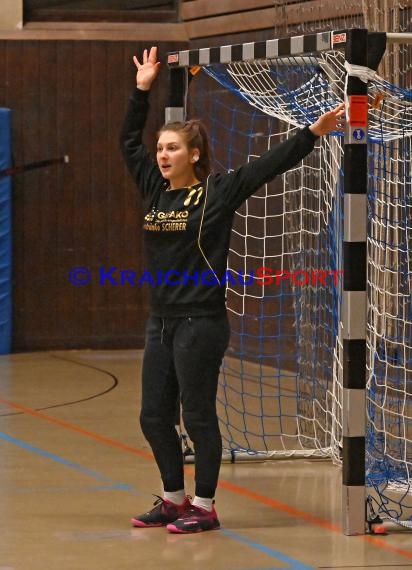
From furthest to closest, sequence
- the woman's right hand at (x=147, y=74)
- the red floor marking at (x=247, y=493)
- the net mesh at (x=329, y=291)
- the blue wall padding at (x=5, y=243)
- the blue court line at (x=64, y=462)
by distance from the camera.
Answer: the blue wall padding at (x=5, y=243) → the net mesh at (x=329, y=291) → the blue court line at (x=64, y=462) → the woman's right hand at (x=147, y=74) → the red floor marking at (x=247, y=493)

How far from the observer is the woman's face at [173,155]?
220 inches

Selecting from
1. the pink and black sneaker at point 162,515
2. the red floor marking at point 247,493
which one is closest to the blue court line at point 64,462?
the red floor marking at point 247,493

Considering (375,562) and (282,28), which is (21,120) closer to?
(282,28)

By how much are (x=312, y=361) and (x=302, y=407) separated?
1.04 ft

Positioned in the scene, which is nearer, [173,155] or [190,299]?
[190,299]

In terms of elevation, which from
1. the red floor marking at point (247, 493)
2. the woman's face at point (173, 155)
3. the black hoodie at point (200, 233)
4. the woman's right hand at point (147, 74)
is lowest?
the red floor marking at point (247, 493)

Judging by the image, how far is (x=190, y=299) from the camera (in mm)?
5477

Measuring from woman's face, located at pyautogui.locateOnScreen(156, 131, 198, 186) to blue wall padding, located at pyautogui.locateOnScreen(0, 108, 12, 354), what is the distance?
7165mm

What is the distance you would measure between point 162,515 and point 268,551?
63 cm

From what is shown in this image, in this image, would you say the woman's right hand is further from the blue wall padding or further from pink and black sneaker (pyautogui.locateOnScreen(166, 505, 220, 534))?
the blue wall padding

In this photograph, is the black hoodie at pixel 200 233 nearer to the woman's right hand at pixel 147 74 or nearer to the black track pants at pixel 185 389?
the black track pants at pixel 185 389

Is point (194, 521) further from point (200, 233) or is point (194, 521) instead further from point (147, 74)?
point (147, 74)

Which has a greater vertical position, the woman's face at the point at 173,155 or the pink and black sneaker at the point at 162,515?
the woman's face at the point at 173,155

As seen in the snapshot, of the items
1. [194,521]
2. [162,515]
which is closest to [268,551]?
[194,521]
